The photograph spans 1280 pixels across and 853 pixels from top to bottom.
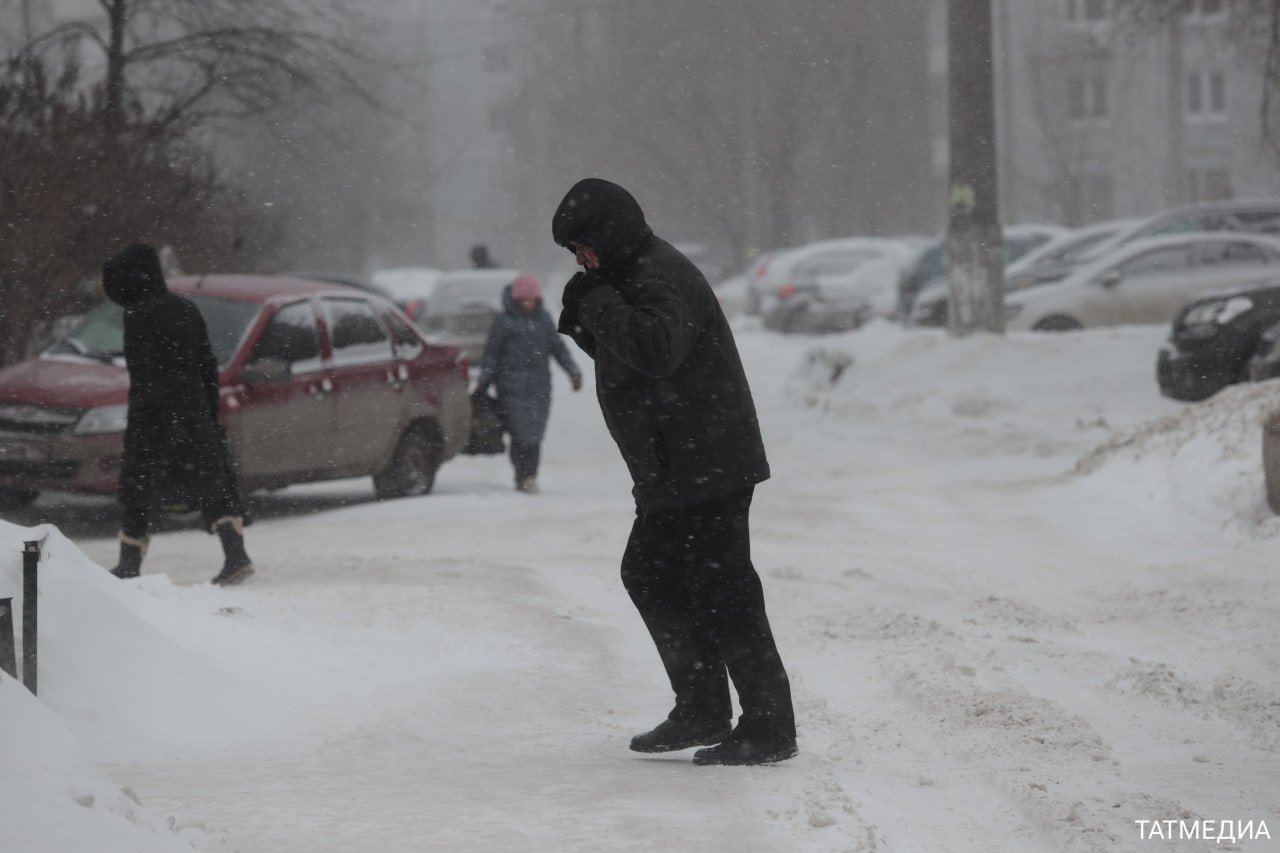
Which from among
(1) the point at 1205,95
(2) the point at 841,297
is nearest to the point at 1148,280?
(2) the point at 841,297

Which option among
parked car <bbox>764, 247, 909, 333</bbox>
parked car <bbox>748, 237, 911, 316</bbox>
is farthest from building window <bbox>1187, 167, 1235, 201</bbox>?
parked car <bbox>764, 247, 909, 333</bbox>

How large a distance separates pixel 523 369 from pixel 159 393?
543 centimetres

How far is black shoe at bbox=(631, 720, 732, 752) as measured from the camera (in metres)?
5.21

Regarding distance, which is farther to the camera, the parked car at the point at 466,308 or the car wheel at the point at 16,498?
the parked car at the point at 466,308

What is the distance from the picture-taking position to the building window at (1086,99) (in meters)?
49.3

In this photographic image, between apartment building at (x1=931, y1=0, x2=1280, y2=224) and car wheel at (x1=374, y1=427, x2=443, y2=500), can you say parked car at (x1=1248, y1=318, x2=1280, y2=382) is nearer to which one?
car wheel at (x1=374, y1=427, x2=443, y2=500)

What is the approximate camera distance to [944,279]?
28.1 meters

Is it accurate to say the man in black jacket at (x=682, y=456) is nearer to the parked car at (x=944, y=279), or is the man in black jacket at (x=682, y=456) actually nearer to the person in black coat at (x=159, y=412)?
the person in black coat at (x=159, y=412)

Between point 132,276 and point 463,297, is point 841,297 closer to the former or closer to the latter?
point 463,297

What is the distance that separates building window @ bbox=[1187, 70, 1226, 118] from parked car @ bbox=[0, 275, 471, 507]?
48051 mm

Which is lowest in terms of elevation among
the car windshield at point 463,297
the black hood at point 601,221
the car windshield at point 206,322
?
the car windshield at point 463,297

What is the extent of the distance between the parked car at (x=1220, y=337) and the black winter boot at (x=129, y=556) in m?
9.73

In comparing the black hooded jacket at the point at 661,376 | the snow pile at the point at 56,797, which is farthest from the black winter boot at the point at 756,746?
the snow pile at the point at 56,797

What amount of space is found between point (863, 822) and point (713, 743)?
86cm
